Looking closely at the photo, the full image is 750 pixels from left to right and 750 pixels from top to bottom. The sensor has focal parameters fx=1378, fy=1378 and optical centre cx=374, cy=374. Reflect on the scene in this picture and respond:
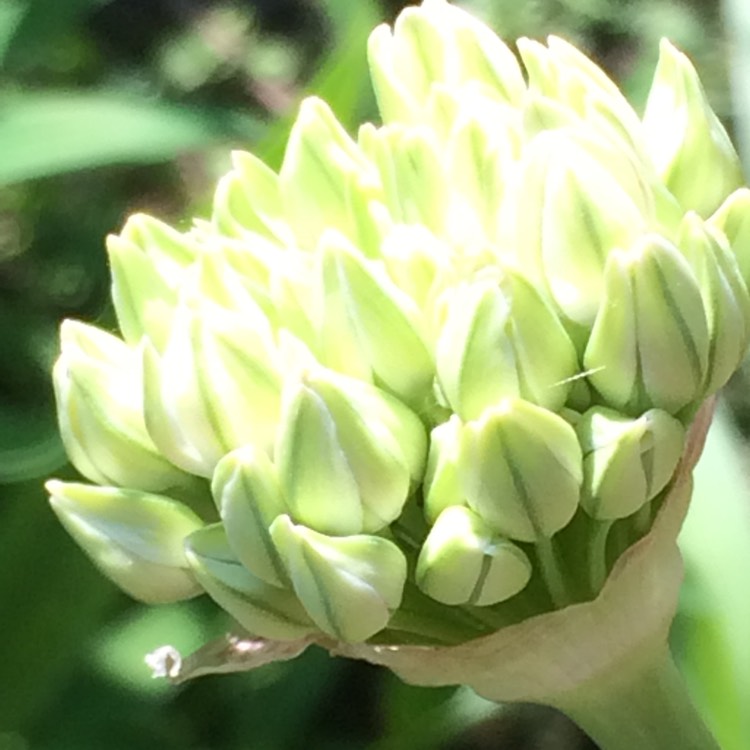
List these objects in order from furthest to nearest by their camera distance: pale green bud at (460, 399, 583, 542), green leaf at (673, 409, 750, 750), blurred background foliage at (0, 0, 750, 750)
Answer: blurred background foliage at (0, 0, 750, 750) → green leaf at (673, 409, 750, 750) → pale green bud at (460, 399, 583, 542)

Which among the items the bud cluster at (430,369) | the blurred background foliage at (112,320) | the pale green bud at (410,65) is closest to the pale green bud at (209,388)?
the bud cluster at (430,369)

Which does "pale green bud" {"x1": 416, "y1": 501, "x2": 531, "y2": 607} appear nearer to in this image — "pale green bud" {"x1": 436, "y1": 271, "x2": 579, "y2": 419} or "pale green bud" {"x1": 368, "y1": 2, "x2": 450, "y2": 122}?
"pale green bud" {"x1": 436, "y1": 271, "x2": 579, "y2": 419}

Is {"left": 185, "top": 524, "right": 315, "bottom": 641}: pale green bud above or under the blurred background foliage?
above

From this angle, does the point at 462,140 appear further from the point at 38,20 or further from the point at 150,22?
the point at 150,22

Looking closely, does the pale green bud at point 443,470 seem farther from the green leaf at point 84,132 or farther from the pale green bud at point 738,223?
the green leaf at point 84,132

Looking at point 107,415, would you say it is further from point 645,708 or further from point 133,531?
point 645,708

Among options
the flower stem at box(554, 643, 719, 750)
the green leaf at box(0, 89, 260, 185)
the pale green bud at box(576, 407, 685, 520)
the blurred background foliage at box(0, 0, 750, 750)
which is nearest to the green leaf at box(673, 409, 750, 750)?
the blurred background foliage at box(0, 0, 750, 750)
